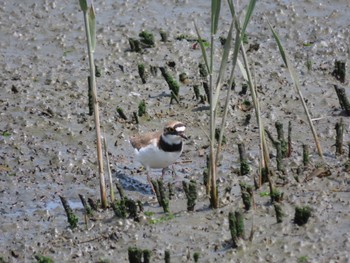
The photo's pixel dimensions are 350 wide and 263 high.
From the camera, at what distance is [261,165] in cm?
887

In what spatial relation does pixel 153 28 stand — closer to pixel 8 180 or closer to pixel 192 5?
pixel 192 5

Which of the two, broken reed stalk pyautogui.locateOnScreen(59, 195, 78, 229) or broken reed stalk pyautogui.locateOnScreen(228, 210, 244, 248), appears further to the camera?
broken reed stalk pyautogui.locateOnScreen(59, 195, 78, 229)

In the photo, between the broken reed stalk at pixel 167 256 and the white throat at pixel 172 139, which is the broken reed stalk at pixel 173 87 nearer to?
the white throat at pixel 172 139

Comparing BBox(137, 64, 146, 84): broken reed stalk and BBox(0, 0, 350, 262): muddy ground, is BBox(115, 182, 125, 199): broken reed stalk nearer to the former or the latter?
BBox(0, 0, 350, 262): muddy ground

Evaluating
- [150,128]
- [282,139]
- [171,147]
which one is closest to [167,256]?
[171,147]

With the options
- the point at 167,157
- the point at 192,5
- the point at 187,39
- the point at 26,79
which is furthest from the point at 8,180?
the point at 192,5

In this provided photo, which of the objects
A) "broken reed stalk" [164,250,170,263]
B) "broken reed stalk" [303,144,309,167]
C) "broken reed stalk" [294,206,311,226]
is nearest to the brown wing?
"broken reed stalk" [303,144,309,167]

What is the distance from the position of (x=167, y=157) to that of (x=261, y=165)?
3.40 feet

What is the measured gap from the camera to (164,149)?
942 centimetres

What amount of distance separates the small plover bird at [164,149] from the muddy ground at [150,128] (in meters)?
0.28

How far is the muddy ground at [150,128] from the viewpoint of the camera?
8.22 meters

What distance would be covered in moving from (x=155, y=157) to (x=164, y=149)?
4.6 inches

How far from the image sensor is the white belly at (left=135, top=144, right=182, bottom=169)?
941 centimetres

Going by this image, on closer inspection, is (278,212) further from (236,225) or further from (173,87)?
(173,87)
